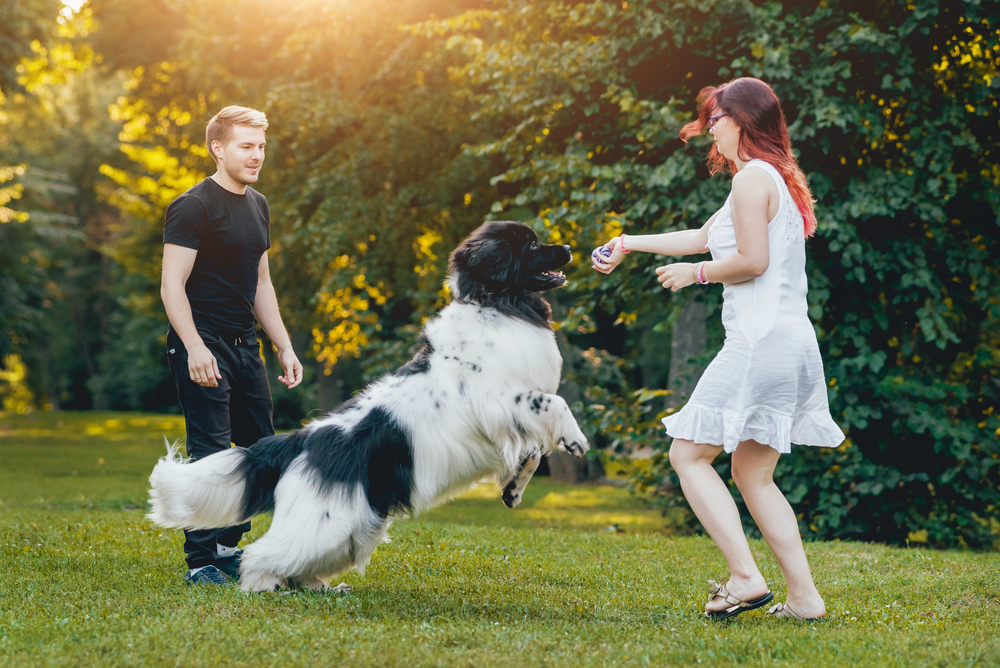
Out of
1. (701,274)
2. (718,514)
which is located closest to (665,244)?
(701,274)

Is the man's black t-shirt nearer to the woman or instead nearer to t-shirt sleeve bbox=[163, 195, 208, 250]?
t-shirt sleeve bbox=[163, 195, 208, 250]

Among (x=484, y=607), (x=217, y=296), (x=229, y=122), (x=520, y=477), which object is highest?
(x=229, y=122)

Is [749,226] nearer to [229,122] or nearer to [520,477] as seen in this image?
[520,477]

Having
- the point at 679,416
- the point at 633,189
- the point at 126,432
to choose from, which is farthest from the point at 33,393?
the point at 679,416

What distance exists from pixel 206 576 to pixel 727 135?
3324 millimetres

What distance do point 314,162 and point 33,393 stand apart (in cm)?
3755

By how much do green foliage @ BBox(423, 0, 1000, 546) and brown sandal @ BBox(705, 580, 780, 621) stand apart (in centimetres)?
345

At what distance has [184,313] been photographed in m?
4.17

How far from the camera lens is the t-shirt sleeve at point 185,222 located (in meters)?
4.23

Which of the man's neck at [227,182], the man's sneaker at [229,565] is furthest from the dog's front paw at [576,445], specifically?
the man's neck at [227,182]

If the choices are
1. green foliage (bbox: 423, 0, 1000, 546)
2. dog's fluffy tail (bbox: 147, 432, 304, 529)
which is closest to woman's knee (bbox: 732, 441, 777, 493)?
dog's fluffy tail (bbox: 147, 432, 304, 529)

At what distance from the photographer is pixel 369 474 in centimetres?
390

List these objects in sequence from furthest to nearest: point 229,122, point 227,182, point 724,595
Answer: point 227,182, point 229,122, point 724,595

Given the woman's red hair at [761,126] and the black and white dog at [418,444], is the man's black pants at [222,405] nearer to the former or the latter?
the black and white dog at [418,444]
